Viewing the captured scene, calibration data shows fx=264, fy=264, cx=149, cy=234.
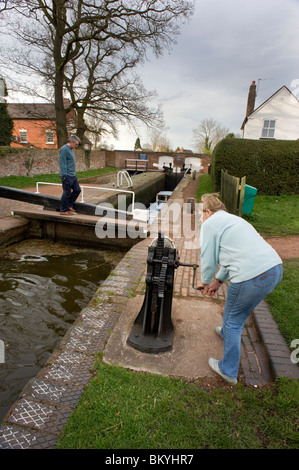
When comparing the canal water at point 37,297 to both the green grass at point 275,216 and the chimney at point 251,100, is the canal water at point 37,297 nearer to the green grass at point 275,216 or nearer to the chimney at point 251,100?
the green grass at point 275,216

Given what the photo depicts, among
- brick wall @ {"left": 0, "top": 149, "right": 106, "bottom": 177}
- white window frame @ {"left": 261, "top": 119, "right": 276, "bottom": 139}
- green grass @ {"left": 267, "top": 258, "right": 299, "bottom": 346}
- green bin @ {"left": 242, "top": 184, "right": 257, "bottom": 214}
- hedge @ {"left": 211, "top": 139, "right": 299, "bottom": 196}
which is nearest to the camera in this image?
green grass @ {"left": 267, "top": 258, "right": 299, "bottom": 346}

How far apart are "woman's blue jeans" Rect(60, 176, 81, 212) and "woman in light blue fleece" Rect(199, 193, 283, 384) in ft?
17.2

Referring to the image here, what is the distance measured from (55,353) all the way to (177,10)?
21.5m

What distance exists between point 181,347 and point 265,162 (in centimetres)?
1157

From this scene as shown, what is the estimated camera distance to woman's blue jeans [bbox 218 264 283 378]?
208 centimetres

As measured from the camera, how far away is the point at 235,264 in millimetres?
2129

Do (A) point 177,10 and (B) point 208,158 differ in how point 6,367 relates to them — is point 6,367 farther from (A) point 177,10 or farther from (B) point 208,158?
(B) point 208,158

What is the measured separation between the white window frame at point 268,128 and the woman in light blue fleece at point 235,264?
24364 millimetres

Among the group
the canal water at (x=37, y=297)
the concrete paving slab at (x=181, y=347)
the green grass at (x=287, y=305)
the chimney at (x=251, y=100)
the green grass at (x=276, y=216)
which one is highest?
the chimney at (x=251, y=100)

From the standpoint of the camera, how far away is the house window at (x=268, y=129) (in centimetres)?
2292

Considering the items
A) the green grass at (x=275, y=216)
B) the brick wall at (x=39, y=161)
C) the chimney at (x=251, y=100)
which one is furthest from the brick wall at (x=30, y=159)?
the chimney at (x=251, y=100)

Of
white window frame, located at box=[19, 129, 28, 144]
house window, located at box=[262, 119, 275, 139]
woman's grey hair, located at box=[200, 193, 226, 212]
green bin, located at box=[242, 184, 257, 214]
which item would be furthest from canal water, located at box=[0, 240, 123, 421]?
white window frame, located at box=[19, 129, 28, 144]

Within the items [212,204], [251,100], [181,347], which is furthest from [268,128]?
[181,347]

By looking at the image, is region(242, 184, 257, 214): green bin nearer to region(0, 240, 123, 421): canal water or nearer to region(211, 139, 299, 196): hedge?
region(0, 240, 123, 421): canal water
